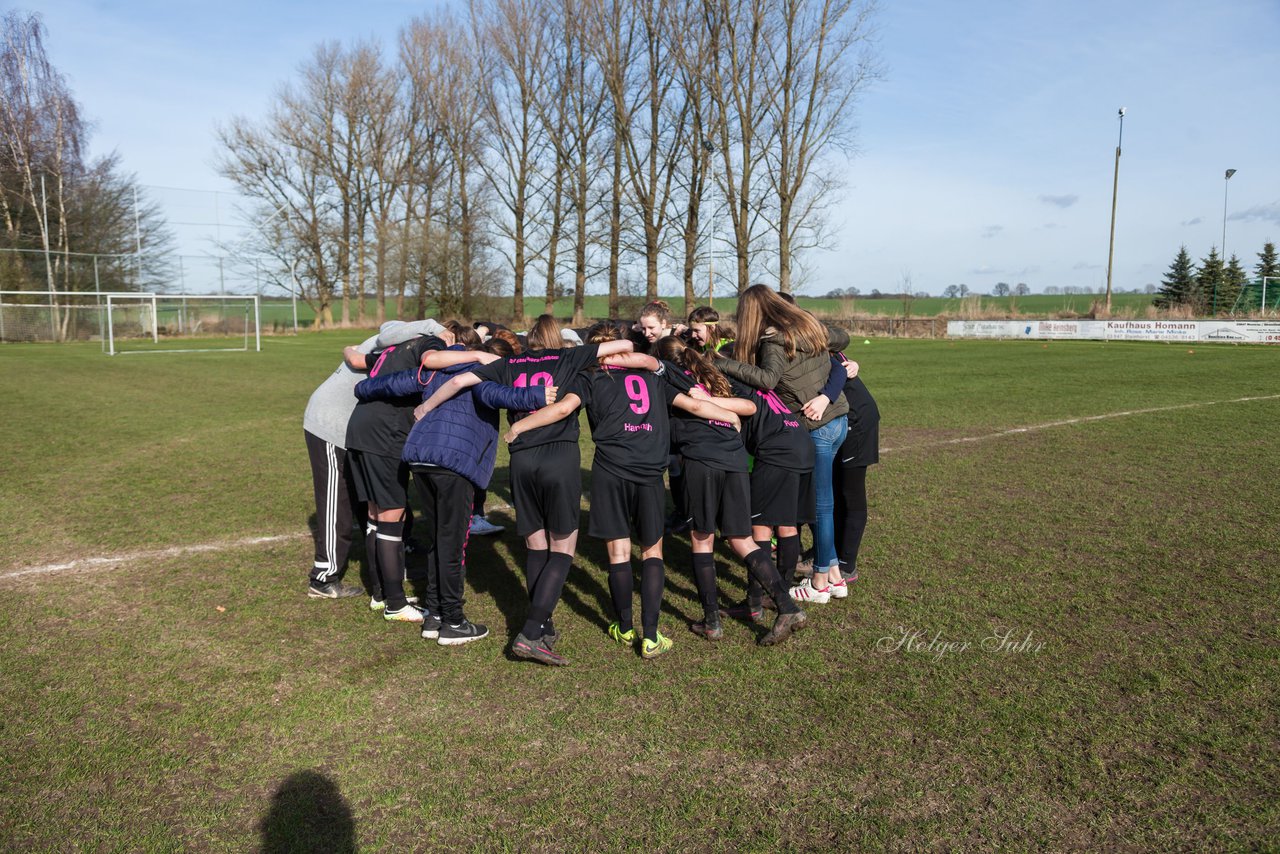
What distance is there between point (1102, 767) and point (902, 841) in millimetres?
1007

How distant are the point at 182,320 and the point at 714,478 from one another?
139 feet

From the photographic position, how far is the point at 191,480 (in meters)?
8.66

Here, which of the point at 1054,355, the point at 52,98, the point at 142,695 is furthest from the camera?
the point at 52,98

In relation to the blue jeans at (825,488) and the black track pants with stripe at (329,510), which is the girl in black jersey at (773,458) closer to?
the blue jeans at (825,488)

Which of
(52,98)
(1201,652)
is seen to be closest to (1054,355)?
(1201,652)

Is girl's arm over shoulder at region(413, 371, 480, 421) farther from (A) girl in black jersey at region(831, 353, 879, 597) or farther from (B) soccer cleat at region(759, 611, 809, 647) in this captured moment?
(A) girl in black jersey at region(831, 353, 879, 597)

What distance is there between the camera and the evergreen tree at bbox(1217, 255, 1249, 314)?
41.8 m

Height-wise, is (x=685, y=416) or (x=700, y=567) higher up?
(x=685, y=416)

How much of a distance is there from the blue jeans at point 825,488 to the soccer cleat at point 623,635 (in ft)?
4.29

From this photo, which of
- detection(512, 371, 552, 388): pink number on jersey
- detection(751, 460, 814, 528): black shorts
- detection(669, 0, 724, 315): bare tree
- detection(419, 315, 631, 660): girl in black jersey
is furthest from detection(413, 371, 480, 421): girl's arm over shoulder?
detection(669, 0, 724, 315): bare tree

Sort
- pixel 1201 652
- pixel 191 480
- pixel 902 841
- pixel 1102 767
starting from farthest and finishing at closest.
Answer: pixel 191 480 → pixel 1201 652 → pixel 1102 767 → pixel 902 841

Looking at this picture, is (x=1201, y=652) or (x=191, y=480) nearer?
(x=1201, y=652)

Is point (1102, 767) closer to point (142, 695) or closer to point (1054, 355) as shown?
point (142, 695)

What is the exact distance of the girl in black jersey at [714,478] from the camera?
452cm
